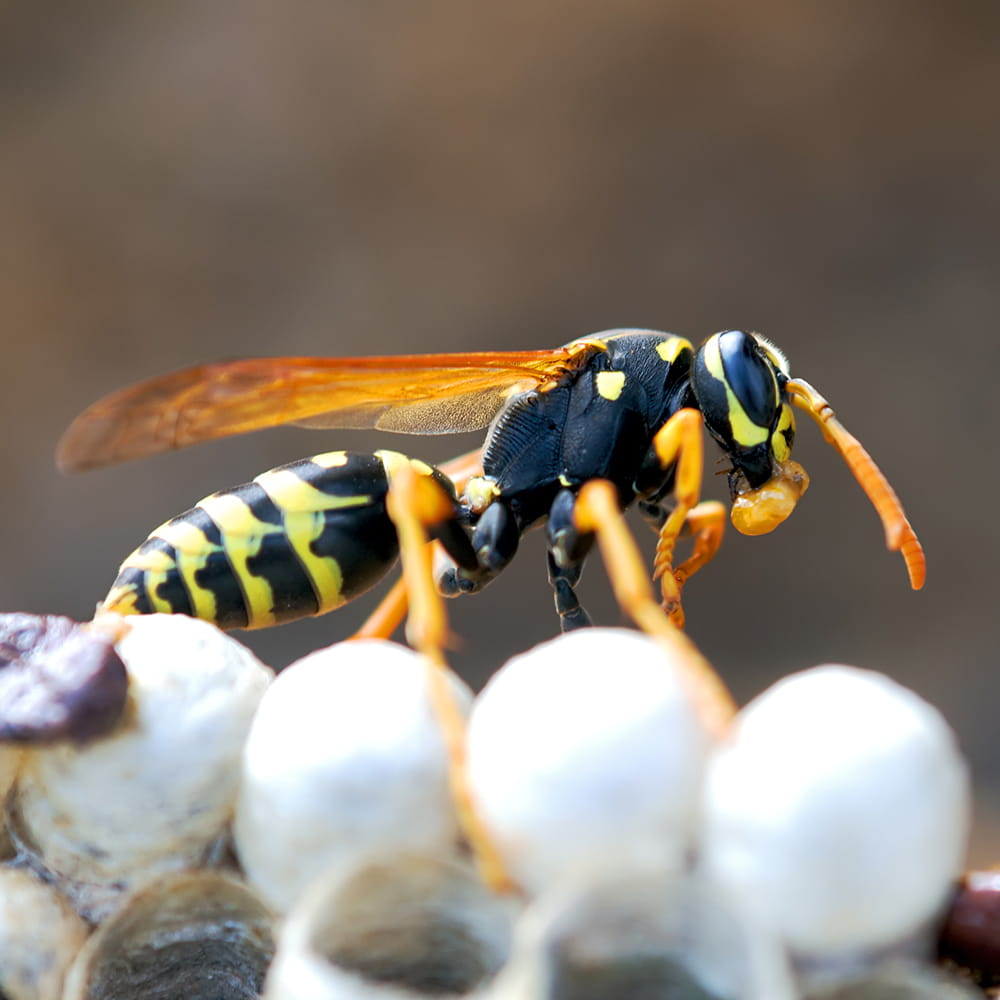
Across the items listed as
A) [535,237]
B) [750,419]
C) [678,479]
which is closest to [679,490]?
[678,479]

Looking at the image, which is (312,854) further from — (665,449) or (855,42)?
(855,42)

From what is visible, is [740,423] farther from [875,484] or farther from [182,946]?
[182,946]

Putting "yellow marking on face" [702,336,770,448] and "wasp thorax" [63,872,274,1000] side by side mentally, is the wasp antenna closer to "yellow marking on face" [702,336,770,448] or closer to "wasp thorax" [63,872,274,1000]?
"yellow marking on face" [702,336,770,448]

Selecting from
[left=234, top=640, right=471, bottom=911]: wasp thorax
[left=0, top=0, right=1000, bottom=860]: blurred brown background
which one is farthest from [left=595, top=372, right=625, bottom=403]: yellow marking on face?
[left=0, top=0, right=1000, bottom=860]: blurred brown background

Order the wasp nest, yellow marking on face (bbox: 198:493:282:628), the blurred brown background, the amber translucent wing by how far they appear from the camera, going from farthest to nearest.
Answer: the blurred brown background, yellow marking on face (bbox: 198:493:282:628), the amber translucent wing, the wasp nest

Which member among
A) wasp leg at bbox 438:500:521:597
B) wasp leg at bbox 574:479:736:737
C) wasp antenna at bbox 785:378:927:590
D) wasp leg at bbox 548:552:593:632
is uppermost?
wasp leg at bbox 574:479:736:737

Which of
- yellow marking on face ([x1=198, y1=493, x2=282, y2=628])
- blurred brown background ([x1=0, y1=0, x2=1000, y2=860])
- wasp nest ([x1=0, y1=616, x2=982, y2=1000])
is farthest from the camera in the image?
blurred brown background ([x1=0, y1=0, x2=1000, y2=860])

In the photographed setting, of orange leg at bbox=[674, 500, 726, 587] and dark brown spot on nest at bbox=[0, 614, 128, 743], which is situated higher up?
dark brown spot on nest at bbox=[0, 614, 128, 743]

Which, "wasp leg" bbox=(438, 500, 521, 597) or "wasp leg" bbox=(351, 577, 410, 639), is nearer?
"wasp leg" bbox=(351, 577, 410, 639)
